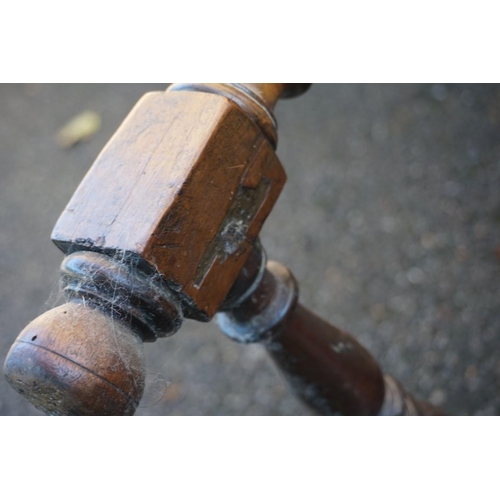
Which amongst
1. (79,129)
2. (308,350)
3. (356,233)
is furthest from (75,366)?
(79,129)

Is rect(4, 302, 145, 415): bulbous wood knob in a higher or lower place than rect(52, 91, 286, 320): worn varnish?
lower

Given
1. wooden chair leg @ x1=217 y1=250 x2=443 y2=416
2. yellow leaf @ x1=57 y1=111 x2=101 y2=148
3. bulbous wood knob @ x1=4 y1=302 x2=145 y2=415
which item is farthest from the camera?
yellow leaf @ x1=57 y1=111 x2=101 y2=148

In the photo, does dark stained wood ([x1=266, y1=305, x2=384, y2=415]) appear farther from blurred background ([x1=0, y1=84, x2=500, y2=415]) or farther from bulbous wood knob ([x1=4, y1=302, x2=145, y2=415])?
blurred background ([x1=0, y1=84, x2=500, y2=415])

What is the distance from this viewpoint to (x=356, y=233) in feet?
6.05

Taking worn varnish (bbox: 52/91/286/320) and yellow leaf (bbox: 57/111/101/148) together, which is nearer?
worn varnish (bbox: 52/91/286/320)

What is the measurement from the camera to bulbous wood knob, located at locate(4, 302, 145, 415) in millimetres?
483

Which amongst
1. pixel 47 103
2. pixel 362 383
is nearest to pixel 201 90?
pixel 362 383

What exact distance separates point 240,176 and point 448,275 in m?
1.24

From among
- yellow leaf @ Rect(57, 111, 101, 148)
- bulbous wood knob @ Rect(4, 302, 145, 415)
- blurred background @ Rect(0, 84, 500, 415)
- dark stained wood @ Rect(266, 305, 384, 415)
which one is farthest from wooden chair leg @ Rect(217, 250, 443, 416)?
yellow leaf @ Rect(57, 111, 101, 148)

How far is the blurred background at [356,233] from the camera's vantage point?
1584 mm

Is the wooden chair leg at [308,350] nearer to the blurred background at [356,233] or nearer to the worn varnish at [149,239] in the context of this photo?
the worn varnish at [149,239]

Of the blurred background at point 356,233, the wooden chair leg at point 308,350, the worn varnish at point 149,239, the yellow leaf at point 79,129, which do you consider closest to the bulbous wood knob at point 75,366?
the worn varnish at point 149,239

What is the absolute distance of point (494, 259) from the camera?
1682mm

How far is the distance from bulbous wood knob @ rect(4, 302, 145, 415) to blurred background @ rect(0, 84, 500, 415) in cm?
100
